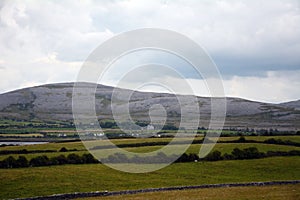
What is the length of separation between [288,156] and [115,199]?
43.3m

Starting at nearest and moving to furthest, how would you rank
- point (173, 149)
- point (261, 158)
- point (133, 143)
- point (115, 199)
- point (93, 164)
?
1. point (115, 199)
2. point (93, 164)
3. point (261, 158)
4. point (173, 149)
5. point (133, 143)

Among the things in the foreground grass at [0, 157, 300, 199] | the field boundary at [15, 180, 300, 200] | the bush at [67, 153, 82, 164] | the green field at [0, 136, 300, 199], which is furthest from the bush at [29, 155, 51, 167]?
the field boundary at [15, 180, 300, 200]

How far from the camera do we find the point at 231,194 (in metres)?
50.0

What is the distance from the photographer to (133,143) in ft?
325

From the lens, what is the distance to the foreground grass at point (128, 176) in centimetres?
5797

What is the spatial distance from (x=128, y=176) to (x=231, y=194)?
2028 cm

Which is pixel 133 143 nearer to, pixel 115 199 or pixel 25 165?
pixel 25 165

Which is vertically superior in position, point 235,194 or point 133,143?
point 133,143

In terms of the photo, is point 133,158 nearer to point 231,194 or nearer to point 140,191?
point 140,191

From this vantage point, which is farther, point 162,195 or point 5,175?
point 5,175

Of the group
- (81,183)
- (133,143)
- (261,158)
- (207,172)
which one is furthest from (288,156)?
(81,183)

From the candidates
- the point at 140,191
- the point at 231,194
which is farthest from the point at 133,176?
the point at 231,194

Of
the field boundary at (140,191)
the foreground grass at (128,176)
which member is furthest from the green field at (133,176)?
the field boundary at (140,191)

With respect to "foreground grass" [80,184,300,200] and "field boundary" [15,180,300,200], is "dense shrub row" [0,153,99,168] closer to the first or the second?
"field boundary" [15,180,300,200]
